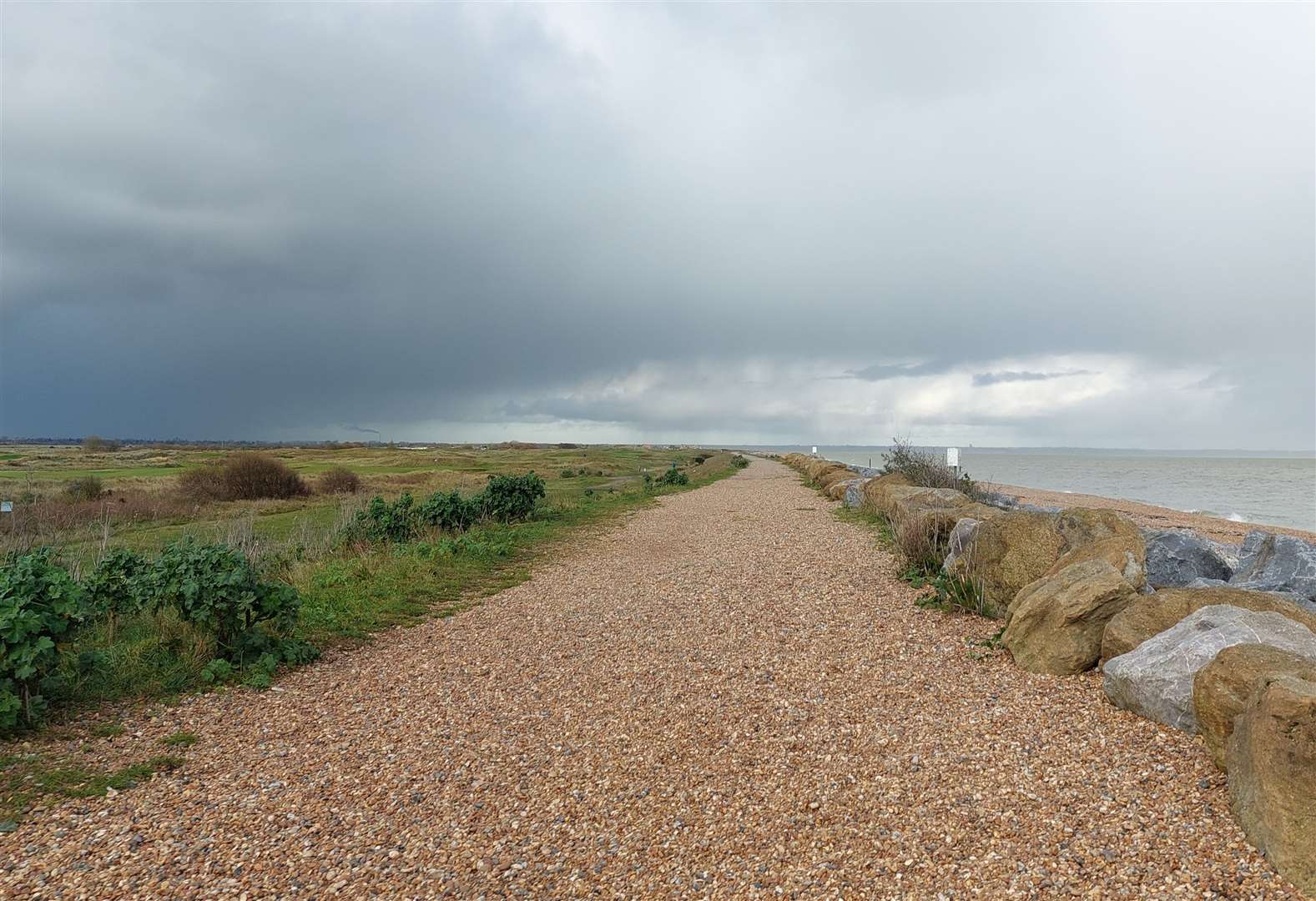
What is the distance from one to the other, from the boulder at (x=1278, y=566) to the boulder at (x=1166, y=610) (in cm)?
349

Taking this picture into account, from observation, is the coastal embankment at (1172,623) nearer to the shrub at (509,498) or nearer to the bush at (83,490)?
the shrub at (509,498)

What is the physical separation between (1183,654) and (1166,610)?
906mm

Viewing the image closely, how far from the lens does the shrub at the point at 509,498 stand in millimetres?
18891

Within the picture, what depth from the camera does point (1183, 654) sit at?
481 cm

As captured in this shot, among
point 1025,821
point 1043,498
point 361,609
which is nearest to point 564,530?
point 361,609

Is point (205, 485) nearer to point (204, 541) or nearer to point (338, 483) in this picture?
point (338, 483)

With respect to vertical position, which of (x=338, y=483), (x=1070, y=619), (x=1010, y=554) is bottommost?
(x=338, y=483)

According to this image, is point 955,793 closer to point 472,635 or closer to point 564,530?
point 472,635

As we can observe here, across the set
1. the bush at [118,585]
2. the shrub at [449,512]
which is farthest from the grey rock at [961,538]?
the shrub at [449,512]

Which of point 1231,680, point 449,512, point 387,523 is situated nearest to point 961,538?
point 1231,680

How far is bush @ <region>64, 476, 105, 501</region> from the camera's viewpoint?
33.6 metres

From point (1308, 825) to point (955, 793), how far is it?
163 centimetres

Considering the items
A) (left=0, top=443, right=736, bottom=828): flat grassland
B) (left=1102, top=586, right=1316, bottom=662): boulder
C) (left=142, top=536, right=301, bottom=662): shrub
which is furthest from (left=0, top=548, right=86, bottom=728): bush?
(left=1102, top=586, right=1316, bottom=662): boulder

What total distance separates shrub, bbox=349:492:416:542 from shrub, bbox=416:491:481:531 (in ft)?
1.13
